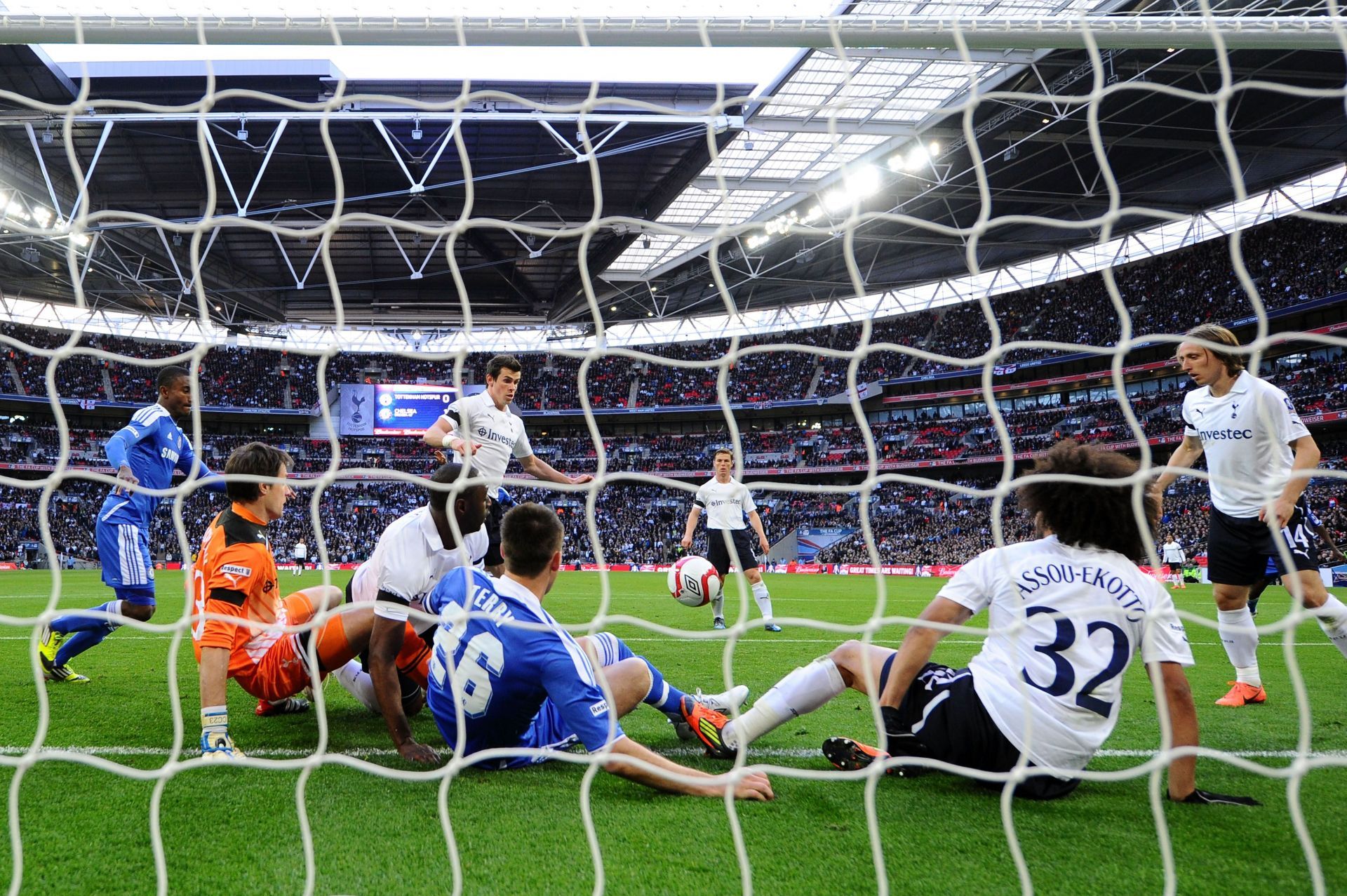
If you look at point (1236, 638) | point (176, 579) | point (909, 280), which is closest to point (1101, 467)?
point (1236, 638)

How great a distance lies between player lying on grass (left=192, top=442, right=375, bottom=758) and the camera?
317 cm

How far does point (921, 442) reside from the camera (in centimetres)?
3594

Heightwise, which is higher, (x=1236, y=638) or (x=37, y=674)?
(x=37, y=674)

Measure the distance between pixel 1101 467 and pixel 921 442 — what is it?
114 feet

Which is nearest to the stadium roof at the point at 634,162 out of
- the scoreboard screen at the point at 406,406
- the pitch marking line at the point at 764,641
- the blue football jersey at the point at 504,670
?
the scoreboard screen at the point at 406,406

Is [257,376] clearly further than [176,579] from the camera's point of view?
Yes

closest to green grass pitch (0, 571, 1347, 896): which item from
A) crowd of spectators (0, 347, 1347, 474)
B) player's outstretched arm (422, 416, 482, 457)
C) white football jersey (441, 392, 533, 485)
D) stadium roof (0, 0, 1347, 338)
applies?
player's outstretched arm (422, 416, 482, 457)

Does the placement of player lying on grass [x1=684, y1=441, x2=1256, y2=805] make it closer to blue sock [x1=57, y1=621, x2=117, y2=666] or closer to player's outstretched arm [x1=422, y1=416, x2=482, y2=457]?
player's outstretched arm [x1=422, y1=416, x2=482, y2=457]

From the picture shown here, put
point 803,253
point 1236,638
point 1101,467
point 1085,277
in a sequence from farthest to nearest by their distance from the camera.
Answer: point 1085,277 → point 803,253 → point 1236,638 → point 1101,467

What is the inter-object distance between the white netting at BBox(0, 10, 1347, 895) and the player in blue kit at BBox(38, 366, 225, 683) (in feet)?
1.10

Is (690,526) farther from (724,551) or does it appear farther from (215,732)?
(215,732)

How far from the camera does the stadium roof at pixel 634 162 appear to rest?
16.1 meters

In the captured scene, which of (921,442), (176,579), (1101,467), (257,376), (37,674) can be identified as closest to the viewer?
(37,674)

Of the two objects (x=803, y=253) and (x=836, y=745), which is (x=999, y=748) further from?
(x=803, y=253)
